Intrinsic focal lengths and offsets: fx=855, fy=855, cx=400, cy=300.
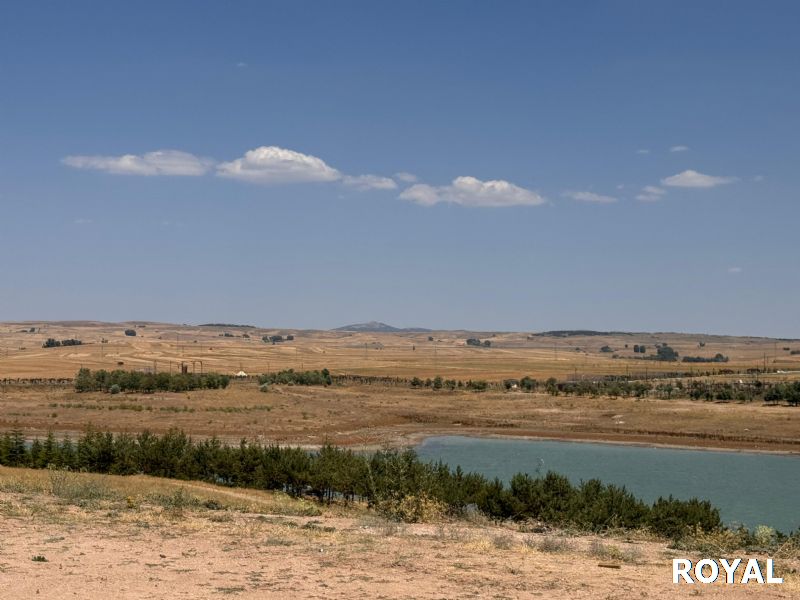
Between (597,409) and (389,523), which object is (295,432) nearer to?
(597,409)

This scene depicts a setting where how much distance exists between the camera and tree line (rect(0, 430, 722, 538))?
29.4 meters

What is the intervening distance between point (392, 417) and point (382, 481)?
54.3 metres

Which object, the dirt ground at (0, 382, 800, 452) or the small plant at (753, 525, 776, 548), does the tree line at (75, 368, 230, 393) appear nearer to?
the dirt ground at (0, 382, 800, 452)

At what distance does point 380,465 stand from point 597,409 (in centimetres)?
5947

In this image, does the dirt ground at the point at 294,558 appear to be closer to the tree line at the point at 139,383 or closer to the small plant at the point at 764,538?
the small plant at the point at 764,538

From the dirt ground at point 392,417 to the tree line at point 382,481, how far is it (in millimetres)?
26614

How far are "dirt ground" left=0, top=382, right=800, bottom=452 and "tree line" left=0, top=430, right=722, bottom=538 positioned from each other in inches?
1048

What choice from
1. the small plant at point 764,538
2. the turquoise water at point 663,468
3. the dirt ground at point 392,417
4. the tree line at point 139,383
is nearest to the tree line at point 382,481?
the small plant at point 764,538

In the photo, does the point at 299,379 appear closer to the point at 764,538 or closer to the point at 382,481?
the point at 382,481

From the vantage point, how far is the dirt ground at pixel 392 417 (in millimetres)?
72938

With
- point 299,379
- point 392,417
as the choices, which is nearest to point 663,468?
point 392,417

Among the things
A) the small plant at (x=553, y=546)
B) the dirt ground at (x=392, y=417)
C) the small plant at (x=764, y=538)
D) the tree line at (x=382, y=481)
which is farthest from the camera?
the dirt ground at (x=392, y=417)

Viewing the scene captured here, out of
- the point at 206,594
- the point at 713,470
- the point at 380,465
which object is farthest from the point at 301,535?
the point at 713,470

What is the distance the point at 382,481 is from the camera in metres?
33.4
